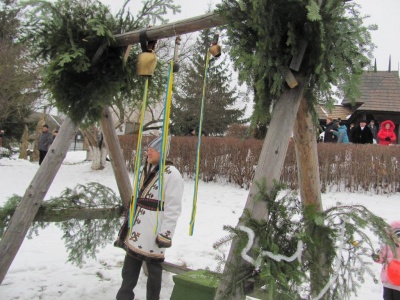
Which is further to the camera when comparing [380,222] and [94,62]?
[94,62]

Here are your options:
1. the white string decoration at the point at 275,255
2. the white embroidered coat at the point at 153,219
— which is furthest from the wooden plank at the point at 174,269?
the white string decoration at the point at 275,255

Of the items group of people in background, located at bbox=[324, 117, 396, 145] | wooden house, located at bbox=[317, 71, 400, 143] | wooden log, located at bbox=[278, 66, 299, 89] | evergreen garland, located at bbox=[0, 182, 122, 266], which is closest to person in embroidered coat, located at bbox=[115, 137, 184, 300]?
evergreen garland, located at bbox=[0, 182, 122, 266]

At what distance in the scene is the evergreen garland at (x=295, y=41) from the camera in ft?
6.93

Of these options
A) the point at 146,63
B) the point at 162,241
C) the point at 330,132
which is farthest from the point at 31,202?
the point at 330,132

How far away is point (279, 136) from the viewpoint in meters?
2.22

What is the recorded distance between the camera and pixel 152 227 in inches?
124

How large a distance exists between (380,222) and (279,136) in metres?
0.67

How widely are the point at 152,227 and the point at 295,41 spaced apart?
1766 millimetres

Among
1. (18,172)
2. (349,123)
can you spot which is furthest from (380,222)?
(349,123)

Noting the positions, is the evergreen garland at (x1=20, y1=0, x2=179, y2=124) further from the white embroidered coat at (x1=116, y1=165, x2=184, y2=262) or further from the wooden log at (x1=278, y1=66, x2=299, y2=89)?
the wooden log at (x1=278, y1=66, x2=299, y2=89)

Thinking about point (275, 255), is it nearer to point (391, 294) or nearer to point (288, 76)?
point (288, 76)

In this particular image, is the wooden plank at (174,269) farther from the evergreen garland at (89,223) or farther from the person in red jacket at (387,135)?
the person in red jacket at (387,135)

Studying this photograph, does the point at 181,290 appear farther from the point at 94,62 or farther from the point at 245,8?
the point at 245,8

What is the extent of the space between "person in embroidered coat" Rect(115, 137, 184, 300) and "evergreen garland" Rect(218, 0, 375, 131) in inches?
45.3
